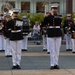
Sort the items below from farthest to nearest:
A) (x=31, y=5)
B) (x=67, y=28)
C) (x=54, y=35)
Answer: (x=31, y=5), (x=67, y=28), (x=54, y=35)

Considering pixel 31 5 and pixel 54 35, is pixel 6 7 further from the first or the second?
pixel 31 5

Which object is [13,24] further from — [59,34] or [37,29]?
[37,29]

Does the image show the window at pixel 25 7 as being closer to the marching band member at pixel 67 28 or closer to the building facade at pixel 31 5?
the building facade at pixel 31 5

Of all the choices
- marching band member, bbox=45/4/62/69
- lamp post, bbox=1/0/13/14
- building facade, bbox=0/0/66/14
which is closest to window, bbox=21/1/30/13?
building facade, bbox=0/0/66/14

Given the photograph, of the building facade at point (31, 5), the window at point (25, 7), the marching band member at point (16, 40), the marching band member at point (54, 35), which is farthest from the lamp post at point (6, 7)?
the window at point (25, 7)

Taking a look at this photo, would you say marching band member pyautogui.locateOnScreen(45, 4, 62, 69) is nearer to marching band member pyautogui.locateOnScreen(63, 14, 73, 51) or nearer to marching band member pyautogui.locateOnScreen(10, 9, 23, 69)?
marching band member pyautogui.locateOnScreen(10, 9, 23, 69)

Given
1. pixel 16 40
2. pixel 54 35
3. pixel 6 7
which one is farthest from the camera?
pixel 6 7

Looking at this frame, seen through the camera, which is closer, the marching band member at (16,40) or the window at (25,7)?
the marching band member at (16,40)

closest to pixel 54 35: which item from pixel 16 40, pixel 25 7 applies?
pixel 16 40

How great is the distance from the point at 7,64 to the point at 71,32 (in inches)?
249

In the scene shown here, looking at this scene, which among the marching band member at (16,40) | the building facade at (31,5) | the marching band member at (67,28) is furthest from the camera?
the building facade at (31,5)

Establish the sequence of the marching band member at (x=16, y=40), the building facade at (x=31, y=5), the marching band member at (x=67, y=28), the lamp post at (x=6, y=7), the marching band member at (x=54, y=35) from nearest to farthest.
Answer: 1. the marching band member at (x=54, y=35)
2. the marching band member at (x=16, y=40)
3. the marching band member at (x=67, y=28)
4. the lamp post at (x=6, y=7)
5. the building facade at (x=31, y=5)

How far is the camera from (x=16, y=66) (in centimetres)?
1352

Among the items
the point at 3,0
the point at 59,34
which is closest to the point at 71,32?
the point at 59,34
